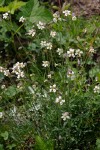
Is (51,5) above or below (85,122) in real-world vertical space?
above

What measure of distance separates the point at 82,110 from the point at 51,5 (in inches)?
68.7

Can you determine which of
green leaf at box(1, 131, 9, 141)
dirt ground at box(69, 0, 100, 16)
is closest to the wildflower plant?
green leaf at box(1, 131, 9, 141)

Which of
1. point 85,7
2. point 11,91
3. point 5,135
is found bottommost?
point 5,135

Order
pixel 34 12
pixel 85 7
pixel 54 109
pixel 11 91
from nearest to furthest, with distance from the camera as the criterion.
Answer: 1. pixel 54 109
2. pixel 11 91
3. pixel 34 12
4. pixel 85 7

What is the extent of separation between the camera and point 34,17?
3.68 m

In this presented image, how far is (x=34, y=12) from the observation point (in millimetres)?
3729

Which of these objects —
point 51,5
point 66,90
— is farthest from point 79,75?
point 51,5

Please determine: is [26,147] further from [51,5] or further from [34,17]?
[51,5]

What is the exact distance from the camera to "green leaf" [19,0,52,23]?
367 cm

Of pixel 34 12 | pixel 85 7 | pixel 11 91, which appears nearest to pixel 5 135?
pixel 11 91

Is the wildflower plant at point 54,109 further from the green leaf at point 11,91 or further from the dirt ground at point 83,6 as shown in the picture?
the dirt ground at point 83,6

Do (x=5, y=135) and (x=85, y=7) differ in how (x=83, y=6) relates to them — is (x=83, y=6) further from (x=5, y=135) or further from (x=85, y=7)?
(x=5, y=135)

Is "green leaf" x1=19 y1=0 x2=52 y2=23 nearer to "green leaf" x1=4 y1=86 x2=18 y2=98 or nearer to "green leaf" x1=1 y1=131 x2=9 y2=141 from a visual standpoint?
"green leaf" x1=4 y1=86 x2=18 y2=98

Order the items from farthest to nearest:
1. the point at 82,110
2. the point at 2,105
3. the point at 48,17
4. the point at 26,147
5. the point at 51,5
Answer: the point at 51,5 → the point at 48,17 → the point at 2,105 → the point at 26,147 → the point at 82,110
